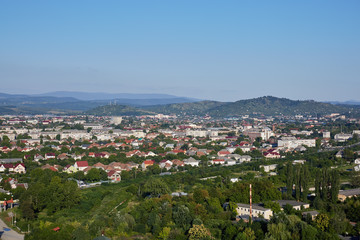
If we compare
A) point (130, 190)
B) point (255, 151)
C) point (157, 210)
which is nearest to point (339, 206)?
point (157, 210)

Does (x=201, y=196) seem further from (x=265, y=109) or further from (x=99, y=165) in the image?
(x=265, y=109)

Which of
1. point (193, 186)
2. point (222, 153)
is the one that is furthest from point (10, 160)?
point (222, 153)

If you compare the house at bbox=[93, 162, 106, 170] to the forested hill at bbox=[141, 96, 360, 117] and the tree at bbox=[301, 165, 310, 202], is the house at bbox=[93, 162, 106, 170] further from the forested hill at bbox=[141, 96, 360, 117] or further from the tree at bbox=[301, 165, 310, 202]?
the forested hill at bbox=[141, 96, 360, 117]

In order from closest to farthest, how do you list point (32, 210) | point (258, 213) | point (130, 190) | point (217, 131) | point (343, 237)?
point (343, 237)
point (258, 213)
point (32, 210)
point (130, 190)
point (217, 131)

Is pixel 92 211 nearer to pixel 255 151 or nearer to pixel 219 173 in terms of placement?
pixel 219 173

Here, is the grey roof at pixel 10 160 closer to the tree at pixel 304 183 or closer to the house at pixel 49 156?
the house at pixel 49 156

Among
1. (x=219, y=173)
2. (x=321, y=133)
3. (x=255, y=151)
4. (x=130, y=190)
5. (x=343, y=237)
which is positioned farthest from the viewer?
(x=321, y=133)

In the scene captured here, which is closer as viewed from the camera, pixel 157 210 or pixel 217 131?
pixel 157 210
